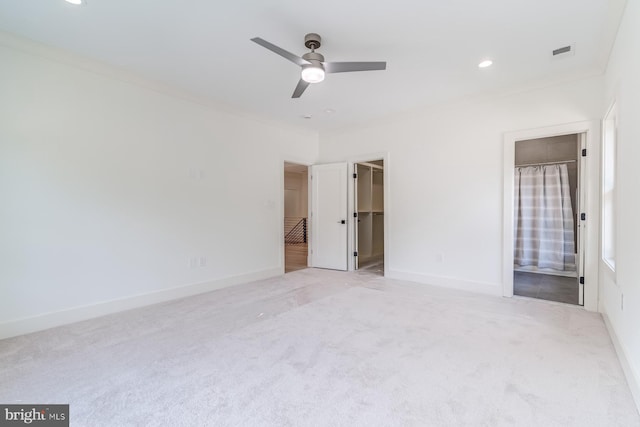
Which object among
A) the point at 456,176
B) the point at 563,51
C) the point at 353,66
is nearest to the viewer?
the point at 353,66

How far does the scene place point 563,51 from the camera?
290 cm

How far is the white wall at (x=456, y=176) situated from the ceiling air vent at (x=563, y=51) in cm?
60

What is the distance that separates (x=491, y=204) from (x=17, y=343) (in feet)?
17.2

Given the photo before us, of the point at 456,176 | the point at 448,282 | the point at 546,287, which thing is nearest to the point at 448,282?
the point at 448,282

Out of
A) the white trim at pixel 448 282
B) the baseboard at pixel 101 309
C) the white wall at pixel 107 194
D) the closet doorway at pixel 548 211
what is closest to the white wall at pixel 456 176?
the white trim at pixel 448 282

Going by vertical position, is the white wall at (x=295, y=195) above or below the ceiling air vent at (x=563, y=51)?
below

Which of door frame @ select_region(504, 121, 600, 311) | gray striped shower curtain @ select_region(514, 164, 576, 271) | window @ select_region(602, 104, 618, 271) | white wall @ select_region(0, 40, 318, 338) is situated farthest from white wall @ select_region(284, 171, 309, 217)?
window @ select_region(602, 104, 618, 271)

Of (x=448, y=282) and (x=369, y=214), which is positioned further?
(x=369, y=214)

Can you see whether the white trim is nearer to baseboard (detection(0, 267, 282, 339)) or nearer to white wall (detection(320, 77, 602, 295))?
white wall (detection(320, 77, 602, 295))

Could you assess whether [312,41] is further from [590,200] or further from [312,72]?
[590,200]

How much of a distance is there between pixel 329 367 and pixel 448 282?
2.87m

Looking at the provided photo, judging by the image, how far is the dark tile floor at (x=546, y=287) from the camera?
3.83m

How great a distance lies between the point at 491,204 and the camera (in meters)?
3.94

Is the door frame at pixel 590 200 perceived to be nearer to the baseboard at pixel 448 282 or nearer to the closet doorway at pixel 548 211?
the baseboard at pixel 448 282
